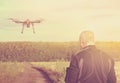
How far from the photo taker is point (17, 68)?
3.88 metres

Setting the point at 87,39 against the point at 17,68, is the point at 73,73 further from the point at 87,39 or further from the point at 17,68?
the point at 17,68

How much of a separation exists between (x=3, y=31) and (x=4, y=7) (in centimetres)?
26

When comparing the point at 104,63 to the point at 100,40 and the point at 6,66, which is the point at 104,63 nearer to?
the point at 100,40

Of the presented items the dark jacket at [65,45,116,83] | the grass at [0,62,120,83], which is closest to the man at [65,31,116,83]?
the dark jacket at [65,45,116,83]

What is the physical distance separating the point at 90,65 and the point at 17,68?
1194 mm

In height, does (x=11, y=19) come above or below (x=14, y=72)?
above

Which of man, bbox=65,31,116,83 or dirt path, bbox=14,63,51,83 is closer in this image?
man, bbox=65,31,116,83

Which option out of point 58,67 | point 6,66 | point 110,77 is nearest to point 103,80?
point 110,77

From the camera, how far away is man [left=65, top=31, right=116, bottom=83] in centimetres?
289

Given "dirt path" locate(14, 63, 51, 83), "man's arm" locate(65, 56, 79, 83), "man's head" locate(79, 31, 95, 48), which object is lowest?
"dirt path" locate(14, 63, 51, 83)

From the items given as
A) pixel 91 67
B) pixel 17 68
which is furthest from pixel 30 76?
pixel 91 67

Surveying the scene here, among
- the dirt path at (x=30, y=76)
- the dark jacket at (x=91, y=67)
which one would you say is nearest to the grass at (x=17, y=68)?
the dirt path at (x=30, y=76)

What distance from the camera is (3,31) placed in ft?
12.8

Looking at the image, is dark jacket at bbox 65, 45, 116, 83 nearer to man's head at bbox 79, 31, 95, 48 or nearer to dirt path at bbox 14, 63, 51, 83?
man's head at bbox 79, 31, 95, 48
